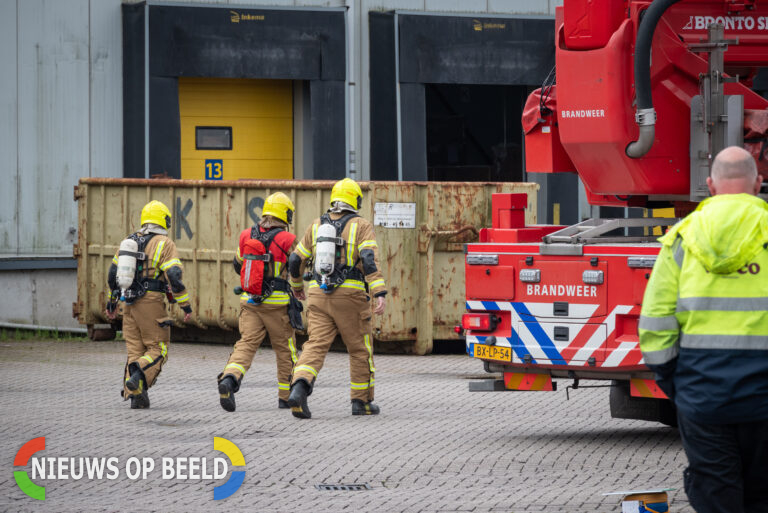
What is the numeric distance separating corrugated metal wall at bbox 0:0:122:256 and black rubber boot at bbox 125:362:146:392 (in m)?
8.49

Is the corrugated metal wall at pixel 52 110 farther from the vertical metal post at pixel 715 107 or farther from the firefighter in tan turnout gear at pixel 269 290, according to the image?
the vertical metal post at pixel 715 107

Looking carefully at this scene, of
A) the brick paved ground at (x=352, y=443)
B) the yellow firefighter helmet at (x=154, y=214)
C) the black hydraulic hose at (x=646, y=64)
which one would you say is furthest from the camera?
the yellow firefighter helmet at (x=154, y=214)

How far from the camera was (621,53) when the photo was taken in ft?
28.9

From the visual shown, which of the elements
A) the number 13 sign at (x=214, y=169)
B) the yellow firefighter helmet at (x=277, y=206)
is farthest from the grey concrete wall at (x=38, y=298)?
the yellow firefighter helmet at (x=277, y=206)

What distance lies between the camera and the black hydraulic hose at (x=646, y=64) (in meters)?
8.55

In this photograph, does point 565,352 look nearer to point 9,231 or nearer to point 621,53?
point 621,53

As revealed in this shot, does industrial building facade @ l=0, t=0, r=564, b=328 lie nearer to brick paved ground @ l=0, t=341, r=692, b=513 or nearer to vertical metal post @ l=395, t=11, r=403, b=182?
vertical metal post @ l=395, t=11, r=403, b=182

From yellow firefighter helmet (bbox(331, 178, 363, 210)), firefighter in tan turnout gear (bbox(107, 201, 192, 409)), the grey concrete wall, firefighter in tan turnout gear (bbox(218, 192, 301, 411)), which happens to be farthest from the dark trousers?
the grey concrete wall

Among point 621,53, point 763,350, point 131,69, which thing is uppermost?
point 131,69

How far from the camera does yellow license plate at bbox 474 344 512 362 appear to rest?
9.29 meters

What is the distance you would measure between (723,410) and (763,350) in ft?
0.91

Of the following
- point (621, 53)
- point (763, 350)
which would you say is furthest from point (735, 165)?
point (621, 53)

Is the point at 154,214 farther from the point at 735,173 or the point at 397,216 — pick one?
the point at 735,173

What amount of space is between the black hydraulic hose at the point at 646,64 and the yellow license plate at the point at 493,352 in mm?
1870
